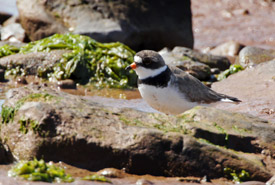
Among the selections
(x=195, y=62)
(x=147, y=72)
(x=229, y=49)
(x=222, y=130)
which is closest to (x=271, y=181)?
(x=222, y=130)

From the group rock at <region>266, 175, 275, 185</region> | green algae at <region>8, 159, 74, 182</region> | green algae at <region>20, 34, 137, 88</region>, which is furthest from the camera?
green algae at <region>20, 34, 137, 88</region>

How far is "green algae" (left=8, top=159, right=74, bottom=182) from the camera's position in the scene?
4.07 metres

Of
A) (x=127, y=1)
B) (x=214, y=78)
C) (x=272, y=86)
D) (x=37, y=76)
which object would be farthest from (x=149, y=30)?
(x=272, y=86)

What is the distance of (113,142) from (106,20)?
8.64 metres

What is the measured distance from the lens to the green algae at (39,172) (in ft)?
13.3

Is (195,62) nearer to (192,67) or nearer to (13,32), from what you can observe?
(192,67)

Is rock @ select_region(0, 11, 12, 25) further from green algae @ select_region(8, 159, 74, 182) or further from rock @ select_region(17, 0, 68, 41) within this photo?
green algae @ select_region(8, 159, 74, 182)

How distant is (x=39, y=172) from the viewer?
161 inches

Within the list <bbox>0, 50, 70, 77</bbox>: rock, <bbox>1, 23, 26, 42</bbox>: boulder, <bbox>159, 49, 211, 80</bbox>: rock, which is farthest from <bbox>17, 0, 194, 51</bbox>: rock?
<bbox>159, 49, 211, 80</bbox>: rock

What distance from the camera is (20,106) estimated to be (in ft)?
15.8

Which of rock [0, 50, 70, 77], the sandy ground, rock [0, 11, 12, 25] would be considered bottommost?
the sandy ground

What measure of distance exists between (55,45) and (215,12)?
1034 cm

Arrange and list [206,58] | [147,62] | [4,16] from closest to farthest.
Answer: [147,62]
[206,58]
[4,16]

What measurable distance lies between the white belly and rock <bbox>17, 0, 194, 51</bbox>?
6163 mm
